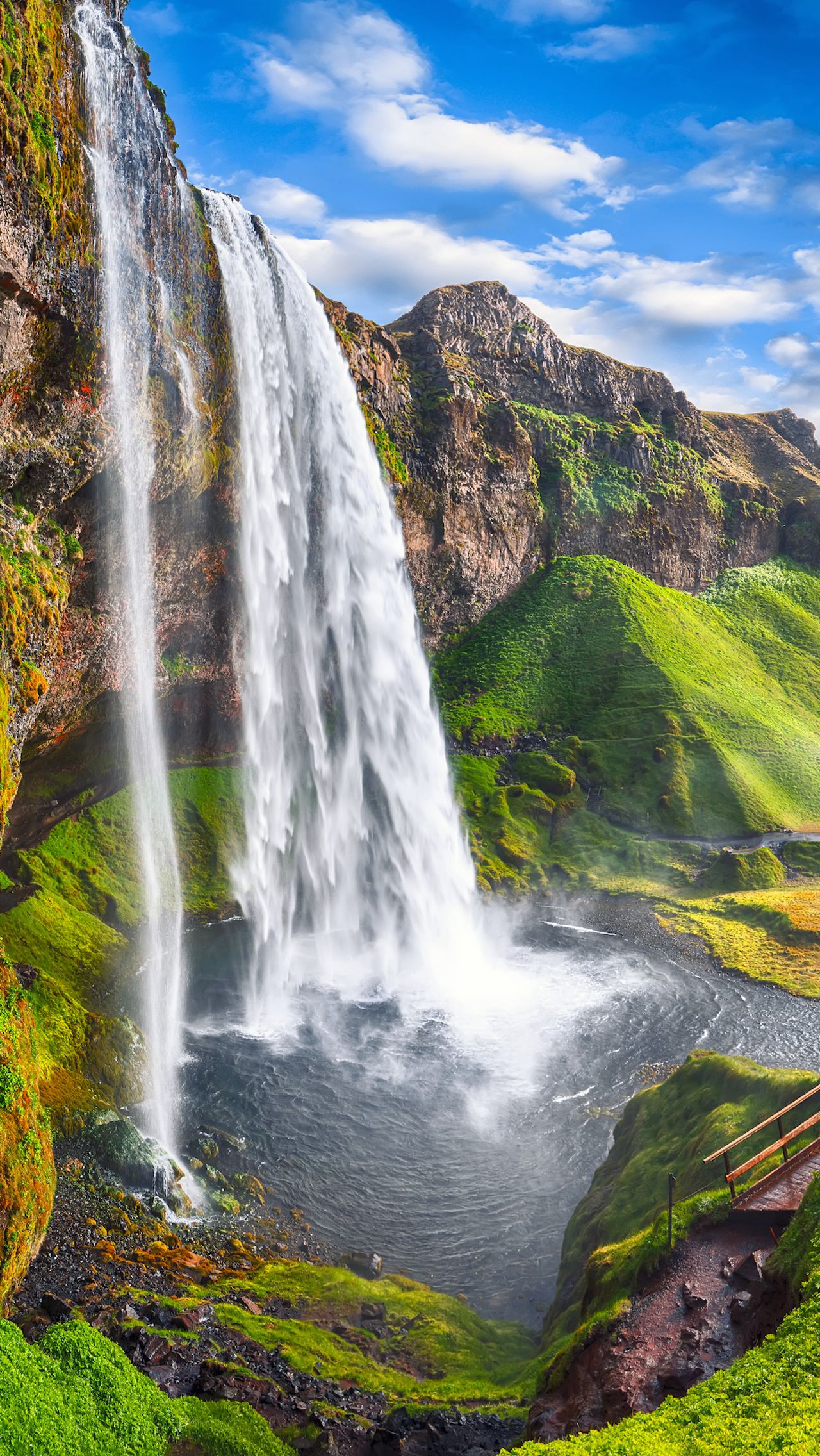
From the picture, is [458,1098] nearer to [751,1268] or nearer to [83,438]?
[751,1268]

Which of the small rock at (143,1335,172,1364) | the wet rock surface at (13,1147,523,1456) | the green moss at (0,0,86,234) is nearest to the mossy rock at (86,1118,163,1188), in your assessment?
the wet rock surface at (13,1147,523,1456)

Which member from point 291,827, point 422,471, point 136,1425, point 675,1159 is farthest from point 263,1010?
point 422,471

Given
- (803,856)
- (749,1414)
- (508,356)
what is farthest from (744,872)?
(508,356)

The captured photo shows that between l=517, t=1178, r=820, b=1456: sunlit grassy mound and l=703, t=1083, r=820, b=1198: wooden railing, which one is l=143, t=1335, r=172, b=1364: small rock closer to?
l=517, t=1178, r=820, b=1456: sunlit grassy mound

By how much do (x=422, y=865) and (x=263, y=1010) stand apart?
13.8 m

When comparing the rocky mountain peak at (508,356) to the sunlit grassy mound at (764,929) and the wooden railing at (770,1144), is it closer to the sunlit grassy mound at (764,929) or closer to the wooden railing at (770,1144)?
the sunlit grassy mound at (764,929)

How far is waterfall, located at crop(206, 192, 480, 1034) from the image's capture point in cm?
3225

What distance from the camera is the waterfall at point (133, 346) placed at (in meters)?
22.0

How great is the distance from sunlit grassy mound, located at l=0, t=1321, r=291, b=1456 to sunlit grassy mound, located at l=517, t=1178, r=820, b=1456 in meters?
4.14

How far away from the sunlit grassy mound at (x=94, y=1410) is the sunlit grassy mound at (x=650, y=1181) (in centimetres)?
472

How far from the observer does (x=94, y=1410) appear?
9.93 m

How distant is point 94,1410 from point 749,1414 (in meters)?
7.26

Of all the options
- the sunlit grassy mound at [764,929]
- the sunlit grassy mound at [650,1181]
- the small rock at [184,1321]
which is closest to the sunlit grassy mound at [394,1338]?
the small rock at [184,1321]

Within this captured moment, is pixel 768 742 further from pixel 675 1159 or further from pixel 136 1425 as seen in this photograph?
pixel 136 1425
